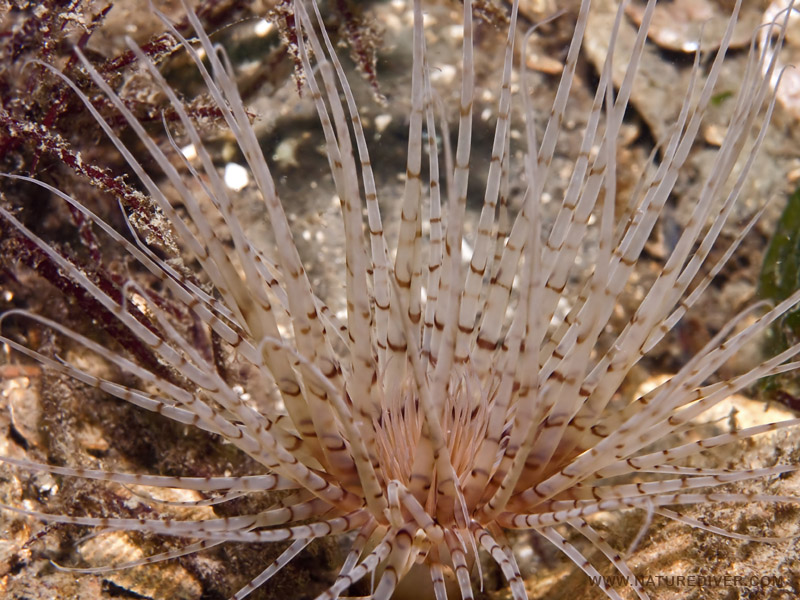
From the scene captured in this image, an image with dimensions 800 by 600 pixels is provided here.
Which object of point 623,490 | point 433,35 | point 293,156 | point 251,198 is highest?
point 433,35

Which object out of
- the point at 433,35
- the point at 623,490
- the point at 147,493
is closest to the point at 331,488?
the point at 623,490

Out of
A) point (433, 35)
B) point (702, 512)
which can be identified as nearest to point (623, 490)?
point (702, 512)

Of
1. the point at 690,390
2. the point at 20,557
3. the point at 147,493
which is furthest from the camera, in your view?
the point at 147,493

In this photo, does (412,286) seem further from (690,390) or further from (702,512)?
(702,512)

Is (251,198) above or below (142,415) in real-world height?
above

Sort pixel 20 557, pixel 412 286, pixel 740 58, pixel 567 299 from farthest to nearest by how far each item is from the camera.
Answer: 1. pixel 740 58
2. pixel 567 299
3. pixel 20 557
4. pixel 412 286

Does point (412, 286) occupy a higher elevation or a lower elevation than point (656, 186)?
lower

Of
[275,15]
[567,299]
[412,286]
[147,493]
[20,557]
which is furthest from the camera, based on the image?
[567,299]

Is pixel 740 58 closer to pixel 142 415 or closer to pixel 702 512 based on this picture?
pixel 702 512

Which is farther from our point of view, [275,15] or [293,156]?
[293,156]
